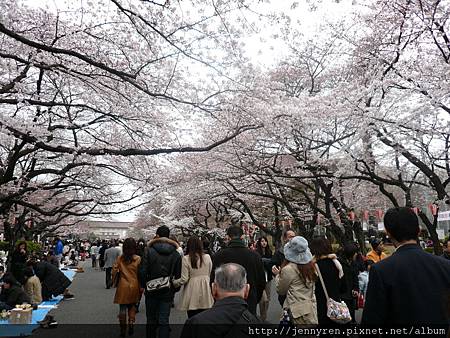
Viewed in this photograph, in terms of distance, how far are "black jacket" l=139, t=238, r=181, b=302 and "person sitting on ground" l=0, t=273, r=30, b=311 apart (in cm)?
352

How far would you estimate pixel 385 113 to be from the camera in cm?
1020

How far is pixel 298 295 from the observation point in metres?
4.25

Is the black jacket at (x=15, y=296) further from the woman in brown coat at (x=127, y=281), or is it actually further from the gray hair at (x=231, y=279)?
the gray hair at (x=231, y=279)

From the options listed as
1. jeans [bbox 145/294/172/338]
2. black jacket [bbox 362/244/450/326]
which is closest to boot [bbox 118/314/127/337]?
jeans [bbox 145/294/172/338]

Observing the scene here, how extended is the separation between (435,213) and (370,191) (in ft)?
29.4

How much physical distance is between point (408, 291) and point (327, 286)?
2.40 meters

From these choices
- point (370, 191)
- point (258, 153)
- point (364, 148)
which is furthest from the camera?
point (370, 191)

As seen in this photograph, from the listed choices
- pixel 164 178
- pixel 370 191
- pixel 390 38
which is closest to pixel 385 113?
pixel 390 38

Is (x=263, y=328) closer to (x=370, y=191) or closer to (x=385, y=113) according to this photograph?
(x=385, y=113)

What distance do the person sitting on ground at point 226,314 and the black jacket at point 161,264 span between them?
3122mm

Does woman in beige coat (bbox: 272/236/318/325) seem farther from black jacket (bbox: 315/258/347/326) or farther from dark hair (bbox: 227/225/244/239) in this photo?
dark hair (bbox: 227/225/244/239)

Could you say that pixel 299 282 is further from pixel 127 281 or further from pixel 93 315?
pixel 93 315

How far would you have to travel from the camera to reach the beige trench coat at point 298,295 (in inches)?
166

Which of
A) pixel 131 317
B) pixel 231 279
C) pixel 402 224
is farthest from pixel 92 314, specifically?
pixel 402 224
